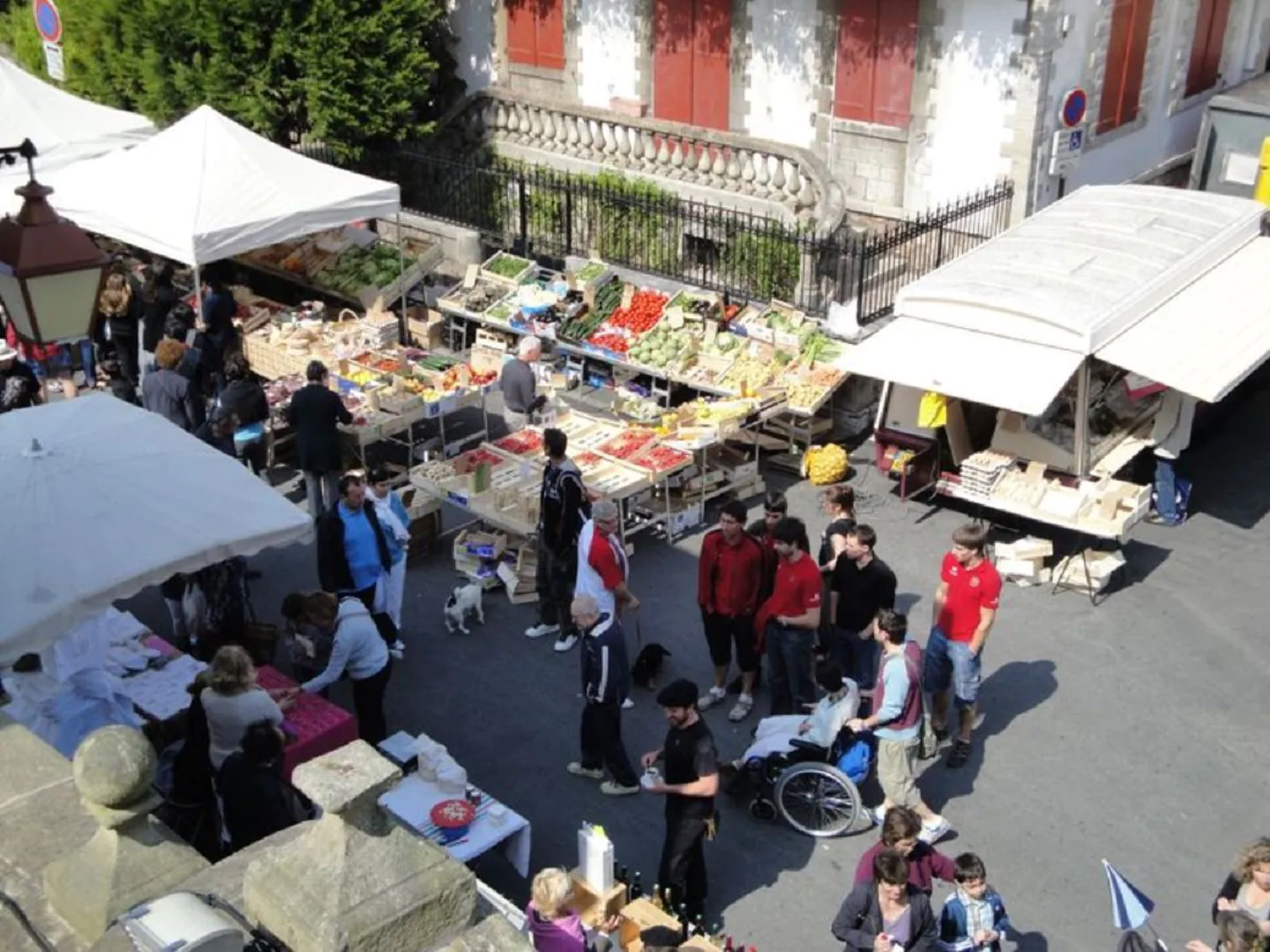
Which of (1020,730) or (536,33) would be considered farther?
(536,33)

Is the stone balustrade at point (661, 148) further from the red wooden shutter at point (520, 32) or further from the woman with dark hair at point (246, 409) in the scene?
the woman with dark hair at point (246, 409)

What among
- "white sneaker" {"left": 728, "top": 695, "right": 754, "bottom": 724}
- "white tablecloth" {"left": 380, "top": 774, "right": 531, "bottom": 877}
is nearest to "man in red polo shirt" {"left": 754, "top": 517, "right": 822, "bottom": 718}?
"white sneaker" {"left": 728, "top": 695, "right": 754, "bottom": 724}

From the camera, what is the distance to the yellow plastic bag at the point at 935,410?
41.2 ft

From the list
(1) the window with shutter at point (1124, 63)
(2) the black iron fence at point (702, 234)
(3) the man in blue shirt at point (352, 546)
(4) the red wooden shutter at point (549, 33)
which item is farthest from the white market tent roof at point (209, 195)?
(1) the window with shutter at point (1124, 63)

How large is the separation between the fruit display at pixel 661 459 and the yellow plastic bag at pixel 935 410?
212 cm

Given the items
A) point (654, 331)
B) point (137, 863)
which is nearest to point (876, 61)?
point (654, 331)

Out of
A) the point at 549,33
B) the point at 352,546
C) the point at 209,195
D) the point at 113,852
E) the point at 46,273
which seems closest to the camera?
the point at 113,852

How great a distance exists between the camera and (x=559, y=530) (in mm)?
10516

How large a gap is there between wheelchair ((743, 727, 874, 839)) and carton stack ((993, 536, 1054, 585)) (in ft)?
11.8

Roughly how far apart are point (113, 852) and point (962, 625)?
6455 millimetres

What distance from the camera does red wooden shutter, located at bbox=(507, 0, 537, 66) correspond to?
69.1 feet

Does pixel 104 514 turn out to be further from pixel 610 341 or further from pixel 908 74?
pixel 908 74

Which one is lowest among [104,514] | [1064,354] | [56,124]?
[1064,354]

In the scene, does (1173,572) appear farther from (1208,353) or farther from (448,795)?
(448,795)
